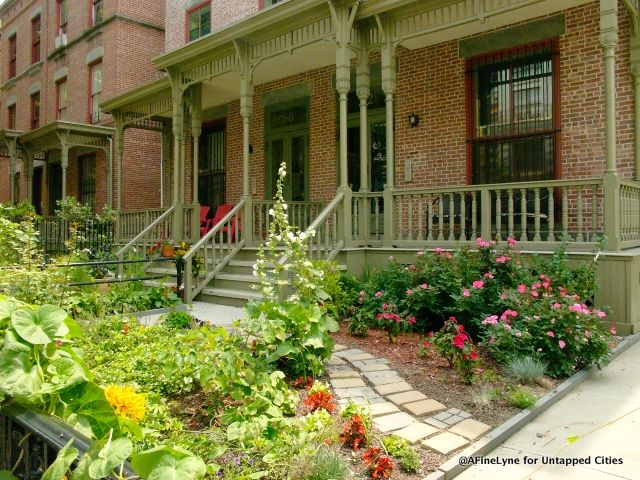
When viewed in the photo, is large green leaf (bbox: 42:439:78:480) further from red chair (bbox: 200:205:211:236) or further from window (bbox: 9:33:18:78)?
window (bbox: 9:33:18:78)

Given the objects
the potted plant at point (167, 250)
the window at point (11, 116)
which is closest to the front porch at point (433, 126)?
the potted plant at point (167, 250)

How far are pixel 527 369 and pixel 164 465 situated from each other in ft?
12.8

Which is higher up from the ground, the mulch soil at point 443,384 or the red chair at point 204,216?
the red chair at point 204,216

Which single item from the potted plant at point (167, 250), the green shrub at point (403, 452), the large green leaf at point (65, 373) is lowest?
the green shrub at point (403, 452)

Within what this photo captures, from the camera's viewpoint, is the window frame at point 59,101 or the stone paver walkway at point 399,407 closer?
the stone paver walkway at point 399,407

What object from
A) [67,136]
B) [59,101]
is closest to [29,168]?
[59,101]

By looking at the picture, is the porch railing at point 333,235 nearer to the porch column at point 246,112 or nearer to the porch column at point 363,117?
the porch column at point 363,117

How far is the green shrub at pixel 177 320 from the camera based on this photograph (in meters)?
6.02

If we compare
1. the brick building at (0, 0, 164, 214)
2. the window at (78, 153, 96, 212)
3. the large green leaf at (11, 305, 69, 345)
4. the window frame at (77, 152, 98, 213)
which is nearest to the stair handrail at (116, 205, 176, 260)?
the brick building at (0, 0, 164, 214)

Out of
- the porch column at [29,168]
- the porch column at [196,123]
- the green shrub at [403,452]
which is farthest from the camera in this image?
the porch column at [29,168]

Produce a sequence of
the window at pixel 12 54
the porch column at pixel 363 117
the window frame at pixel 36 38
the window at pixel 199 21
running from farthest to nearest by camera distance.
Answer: the window at pixel 12 54 < the window frame at pixel 36 38 < the window at pixel 199 21 < the porch column at pixel 363 117

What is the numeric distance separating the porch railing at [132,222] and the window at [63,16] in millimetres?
10717

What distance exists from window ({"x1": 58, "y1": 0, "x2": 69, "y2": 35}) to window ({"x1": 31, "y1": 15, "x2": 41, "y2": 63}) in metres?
2.32

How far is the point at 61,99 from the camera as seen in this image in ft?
65.7
